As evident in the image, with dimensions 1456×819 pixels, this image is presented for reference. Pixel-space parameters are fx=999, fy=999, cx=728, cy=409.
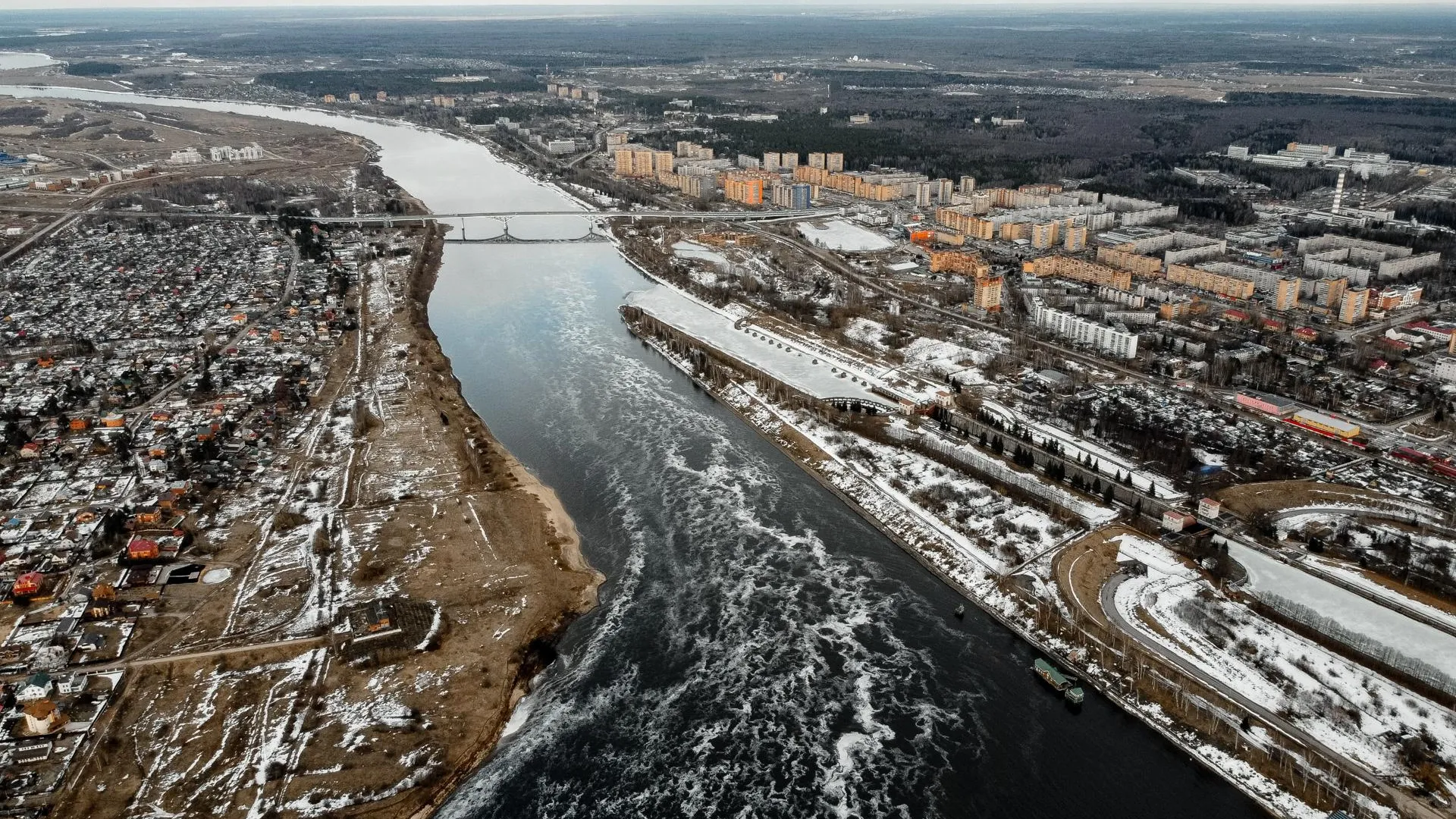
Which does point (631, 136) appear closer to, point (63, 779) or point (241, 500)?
point (241, 500)

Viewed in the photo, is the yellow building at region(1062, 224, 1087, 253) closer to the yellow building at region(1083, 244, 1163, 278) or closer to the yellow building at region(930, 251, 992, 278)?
the yellow building at region(1083, 244, 1163, 278)

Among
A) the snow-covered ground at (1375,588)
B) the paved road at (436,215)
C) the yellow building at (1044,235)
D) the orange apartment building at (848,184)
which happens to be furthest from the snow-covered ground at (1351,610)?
the orange apartment building at (848,184)

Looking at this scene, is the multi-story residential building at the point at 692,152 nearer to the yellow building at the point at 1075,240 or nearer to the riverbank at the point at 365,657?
the yellow building at the point at 1075,240

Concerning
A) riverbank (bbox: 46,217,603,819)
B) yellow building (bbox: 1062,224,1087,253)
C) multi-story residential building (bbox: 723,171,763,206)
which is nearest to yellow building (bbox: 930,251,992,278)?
yellow building (bbox: 1062,224,1087,253)

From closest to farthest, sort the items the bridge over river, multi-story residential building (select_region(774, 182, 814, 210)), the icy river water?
the icy river water
the bridge over river
multi-story residential building (select_region(774, 182, 814, 210))

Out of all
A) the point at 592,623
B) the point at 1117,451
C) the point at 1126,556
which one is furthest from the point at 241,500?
the point at 1117,451

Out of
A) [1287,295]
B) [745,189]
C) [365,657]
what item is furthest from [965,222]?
[365,657]

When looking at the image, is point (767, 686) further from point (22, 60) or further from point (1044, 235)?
point (22, 60)
